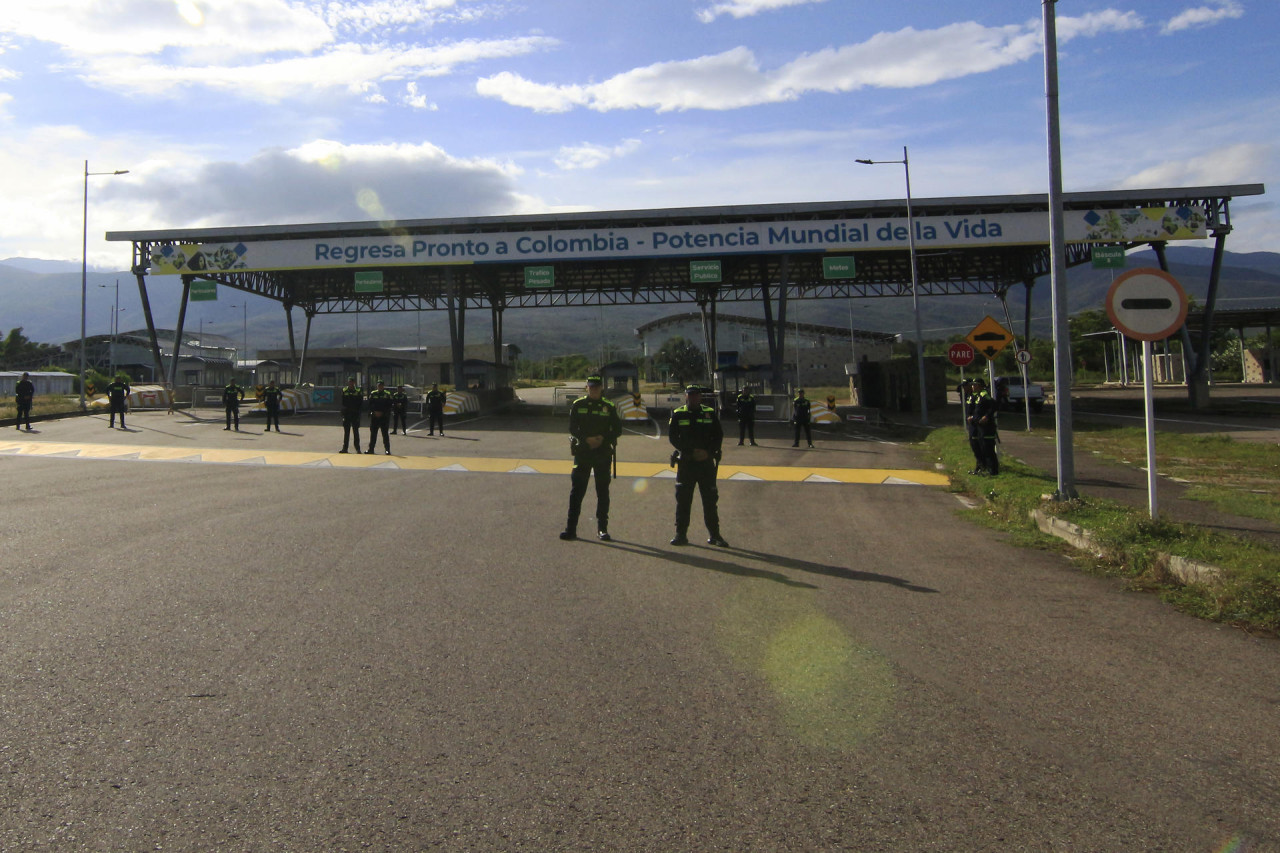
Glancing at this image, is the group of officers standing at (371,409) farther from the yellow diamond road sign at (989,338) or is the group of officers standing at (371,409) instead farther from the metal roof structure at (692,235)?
the yellow diamond road sign at (989,338)

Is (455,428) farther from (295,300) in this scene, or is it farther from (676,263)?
(295,300)

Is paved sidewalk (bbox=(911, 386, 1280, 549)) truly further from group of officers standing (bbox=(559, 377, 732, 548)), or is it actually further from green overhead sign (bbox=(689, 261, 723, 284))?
green overhead sign (bbox=(689, 261, 723, 284))

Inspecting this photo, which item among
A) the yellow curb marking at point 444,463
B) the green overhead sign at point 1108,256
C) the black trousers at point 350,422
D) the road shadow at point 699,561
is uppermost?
the green overhead sign at point 1108,256

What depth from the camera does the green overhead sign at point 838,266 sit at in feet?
115

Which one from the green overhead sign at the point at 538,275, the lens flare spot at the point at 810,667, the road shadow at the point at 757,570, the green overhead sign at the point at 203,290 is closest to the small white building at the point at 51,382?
the green overhead sign at the point at 203,290

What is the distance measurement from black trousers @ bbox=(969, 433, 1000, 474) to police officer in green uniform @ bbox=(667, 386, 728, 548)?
711 centimetres

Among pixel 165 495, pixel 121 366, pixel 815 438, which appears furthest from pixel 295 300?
pixel 121 366

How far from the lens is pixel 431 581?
7.05 meters

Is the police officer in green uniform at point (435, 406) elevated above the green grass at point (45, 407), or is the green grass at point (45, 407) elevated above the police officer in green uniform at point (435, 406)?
the green grass at point (45, 407)

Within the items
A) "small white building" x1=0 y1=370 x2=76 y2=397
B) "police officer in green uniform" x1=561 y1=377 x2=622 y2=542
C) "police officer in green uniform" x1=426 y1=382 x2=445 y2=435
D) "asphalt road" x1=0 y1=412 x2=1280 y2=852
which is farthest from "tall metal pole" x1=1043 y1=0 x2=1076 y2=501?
"small white building" x1=0 y1=370 x2=76 y2=397

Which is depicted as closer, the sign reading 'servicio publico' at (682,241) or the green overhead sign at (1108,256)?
the green overhead sign at (1108,256)

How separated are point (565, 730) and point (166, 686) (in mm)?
2169

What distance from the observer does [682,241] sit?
112 feet

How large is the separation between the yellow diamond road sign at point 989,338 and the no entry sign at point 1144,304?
32.9 feet
